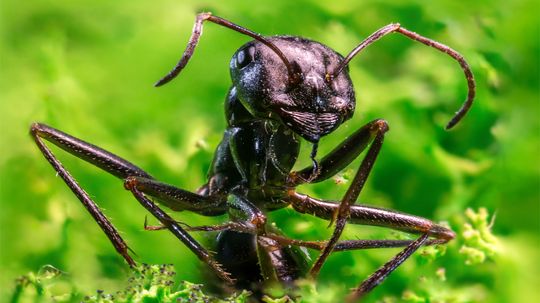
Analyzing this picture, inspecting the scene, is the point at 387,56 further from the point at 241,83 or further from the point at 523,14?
the point at 241,83

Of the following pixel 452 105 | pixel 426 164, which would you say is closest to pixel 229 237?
pixel 426 164

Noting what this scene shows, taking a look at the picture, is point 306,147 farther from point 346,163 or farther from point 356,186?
point 356,186

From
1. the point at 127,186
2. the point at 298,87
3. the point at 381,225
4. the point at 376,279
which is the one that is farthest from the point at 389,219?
the point at 127,186

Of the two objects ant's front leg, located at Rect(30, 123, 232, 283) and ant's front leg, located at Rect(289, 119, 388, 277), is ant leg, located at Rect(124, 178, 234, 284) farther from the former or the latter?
ant's front leg, located at Rect(289, 119, 388, 277)

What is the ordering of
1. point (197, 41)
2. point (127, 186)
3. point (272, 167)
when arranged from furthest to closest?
point (272, 167) < point (127, 186) < point (197, 41)

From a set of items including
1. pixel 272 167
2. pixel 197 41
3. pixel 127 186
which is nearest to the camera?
pixel 197 41

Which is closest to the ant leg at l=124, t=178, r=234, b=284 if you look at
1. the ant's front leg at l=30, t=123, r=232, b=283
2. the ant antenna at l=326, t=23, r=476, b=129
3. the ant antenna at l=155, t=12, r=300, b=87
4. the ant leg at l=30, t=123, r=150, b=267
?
the ant's front leg at l=30, t=123, r=232, b=283

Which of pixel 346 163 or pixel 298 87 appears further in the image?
pixel 346 163
